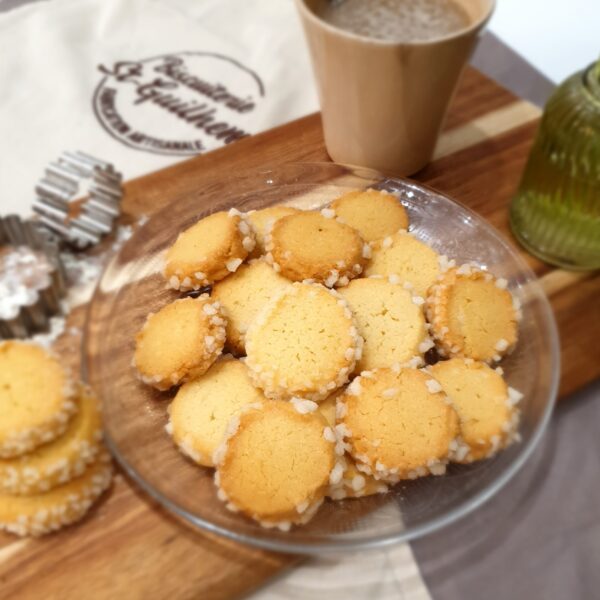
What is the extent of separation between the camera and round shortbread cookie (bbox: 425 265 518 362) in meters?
0.62

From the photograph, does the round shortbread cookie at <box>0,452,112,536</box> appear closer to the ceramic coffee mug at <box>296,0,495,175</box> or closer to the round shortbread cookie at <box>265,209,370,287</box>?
the round shortbread cookie at <box>265,209,370,287</box>

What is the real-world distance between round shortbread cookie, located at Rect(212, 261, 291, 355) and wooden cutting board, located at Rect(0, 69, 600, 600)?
13 centimetres

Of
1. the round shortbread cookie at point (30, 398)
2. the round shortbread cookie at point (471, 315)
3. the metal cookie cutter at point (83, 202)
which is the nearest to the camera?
the round shortbread cookie at point (30, 398)

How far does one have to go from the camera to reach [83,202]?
2.55 feet

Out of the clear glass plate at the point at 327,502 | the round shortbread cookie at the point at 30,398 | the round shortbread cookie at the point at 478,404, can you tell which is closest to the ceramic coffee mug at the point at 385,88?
the clear glass plate at the point at 327,502

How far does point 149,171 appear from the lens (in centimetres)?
86

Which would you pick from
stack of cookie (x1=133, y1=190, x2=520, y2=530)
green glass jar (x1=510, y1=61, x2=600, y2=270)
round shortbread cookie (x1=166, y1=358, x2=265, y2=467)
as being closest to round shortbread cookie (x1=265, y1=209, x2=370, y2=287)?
stack of cookie (x1=133, y1=190, x2=520, y2=530)

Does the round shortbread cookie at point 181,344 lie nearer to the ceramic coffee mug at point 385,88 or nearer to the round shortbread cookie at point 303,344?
the round shortbread cookie at point 303,344

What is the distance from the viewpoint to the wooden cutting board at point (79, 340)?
542 mm

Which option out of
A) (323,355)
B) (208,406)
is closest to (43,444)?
(208,406)

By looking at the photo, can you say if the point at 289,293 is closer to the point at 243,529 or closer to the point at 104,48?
the point at 243,529

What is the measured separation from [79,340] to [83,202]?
0.60ft

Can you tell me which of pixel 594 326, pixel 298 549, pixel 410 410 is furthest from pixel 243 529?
pixel 594 326

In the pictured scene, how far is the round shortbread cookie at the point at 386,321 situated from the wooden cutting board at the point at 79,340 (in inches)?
6.7
